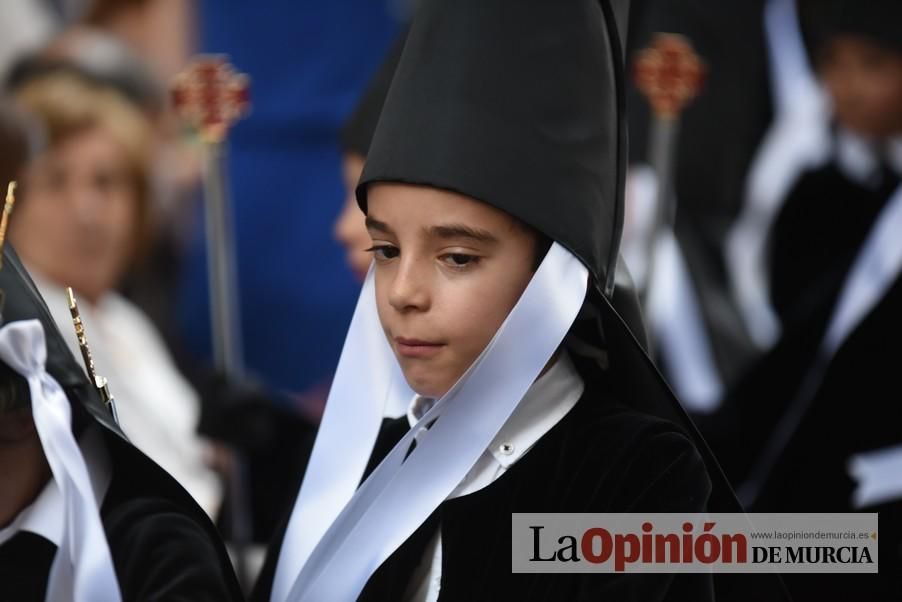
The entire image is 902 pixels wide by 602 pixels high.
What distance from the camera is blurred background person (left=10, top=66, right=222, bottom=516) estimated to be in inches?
139

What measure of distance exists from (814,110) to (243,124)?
1998 millimetres

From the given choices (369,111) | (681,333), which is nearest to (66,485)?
(369,111)

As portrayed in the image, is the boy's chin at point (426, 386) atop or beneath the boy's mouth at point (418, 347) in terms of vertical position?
beneath

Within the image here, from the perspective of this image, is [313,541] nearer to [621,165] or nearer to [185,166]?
[621,165]

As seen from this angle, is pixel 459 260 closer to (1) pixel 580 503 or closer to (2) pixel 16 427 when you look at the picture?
(1) pixel 580 503

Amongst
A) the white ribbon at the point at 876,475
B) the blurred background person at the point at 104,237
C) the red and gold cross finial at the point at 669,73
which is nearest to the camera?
the white ribbon at the point at 876,475

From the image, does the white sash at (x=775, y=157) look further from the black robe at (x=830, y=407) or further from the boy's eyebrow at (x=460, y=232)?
the boy's eyebrow at (x=460, y=232)

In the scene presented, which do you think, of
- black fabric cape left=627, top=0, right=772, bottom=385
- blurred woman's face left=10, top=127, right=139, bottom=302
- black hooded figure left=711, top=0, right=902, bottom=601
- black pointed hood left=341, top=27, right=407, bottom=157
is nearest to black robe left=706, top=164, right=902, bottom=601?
black hooded figure left=711, top=0, right=902, bottom=601

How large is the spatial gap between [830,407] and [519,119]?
1845 millimetres

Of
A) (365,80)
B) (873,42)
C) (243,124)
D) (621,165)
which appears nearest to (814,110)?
(873,42)

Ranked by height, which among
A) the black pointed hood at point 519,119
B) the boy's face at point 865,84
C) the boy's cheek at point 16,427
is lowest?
the boy's cheek at point 16,427

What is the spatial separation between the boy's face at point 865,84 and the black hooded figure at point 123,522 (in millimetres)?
2853

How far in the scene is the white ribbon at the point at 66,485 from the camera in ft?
4.99

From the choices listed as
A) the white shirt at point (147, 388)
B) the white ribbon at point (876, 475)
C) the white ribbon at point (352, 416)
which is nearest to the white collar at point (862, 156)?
the white ribbon at point (876, 475)
